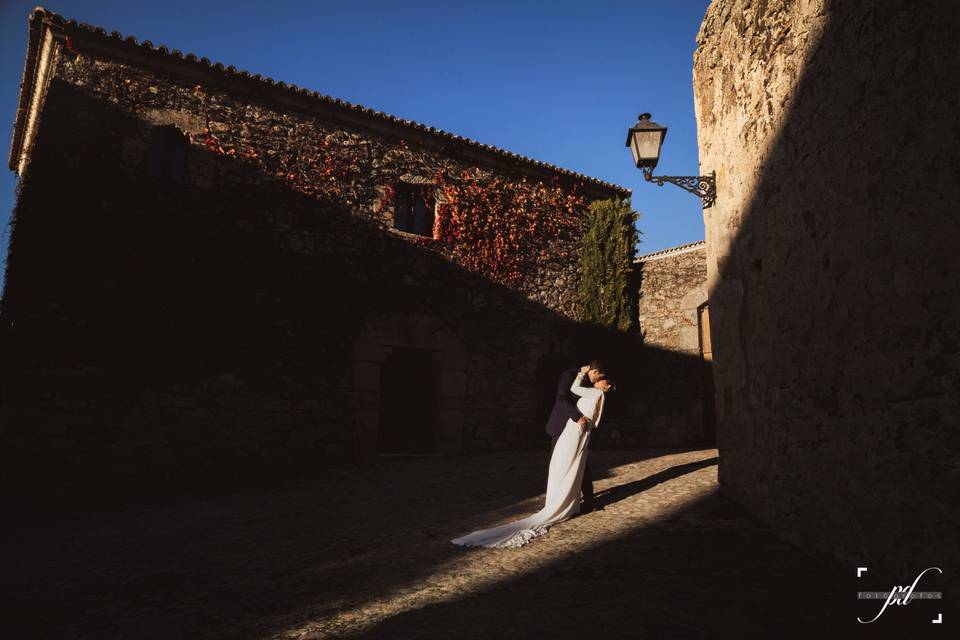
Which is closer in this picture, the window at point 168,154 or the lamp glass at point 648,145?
the lamp glass at point 648,145

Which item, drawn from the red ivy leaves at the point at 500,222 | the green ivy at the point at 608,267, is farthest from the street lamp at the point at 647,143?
the green ivy at the point at 608,267

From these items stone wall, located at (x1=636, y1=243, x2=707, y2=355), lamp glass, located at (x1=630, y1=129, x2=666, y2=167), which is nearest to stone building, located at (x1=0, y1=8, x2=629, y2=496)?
stone wall, located at (x1=636, y1=243, x2=707, y2=355)

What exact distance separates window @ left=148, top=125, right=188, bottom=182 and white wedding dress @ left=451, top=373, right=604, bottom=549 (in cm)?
687

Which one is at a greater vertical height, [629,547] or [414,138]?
[414,138]

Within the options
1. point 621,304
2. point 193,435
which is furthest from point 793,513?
point 621,304

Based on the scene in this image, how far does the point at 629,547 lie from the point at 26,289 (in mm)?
7683

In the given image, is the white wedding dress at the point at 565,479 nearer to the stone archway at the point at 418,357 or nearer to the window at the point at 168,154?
the stone archway at the point at 418,357

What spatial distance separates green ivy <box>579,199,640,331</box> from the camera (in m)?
11.5

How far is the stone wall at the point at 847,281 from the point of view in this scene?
2191 mm

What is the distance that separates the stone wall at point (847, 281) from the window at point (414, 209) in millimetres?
6577

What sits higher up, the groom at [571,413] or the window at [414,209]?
the window at [414,209]

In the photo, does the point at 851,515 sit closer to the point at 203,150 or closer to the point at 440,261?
the point at 440,261

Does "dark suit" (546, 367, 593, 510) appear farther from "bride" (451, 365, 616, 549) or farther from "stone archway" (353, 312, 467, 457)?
"stone archway" (353, 312, 467, 457)

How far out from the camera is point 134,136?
780 centimetres
